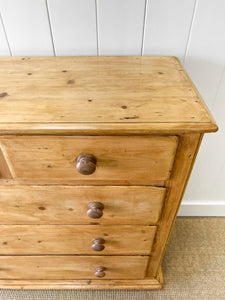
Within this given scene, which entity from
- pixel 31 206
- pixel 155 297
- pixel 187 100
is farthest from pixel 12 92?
pixel 155 297

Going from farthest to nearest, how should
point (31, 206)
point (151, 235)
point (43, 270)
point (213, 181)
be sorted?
point (213, 181), point (43, 270), point (151, 235), point (31, 206)

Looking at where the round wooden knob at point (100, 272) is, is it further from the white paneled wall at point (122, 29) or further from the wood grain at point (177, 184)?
the white paneled wall at point (122, 29)

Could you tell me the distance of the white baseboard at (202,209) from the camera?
4.54ft

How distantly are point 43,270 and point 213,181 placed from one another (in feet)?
3.18

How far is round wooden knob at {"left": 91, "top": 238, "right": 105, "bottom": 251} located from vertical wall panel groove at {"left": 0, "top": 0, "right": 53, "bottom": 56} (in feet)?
2.31

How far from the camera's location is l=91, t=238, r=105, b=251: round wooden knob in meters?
0.82

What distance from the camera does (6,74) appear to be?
71cm

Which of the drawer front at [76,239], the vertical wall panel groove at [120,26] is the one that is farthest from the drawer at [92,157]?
the vertical wall panel groove at [120,26]

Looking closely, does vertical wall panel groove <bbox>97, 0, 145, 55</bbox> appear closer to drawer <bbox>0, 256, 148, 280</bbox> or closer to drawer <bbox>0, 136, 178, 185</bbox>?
drawer <bbox>0, 136, 178, 185</bbox>

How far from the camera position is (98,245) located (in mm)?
830

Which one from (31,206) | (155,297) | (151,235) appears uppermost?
(31,206)

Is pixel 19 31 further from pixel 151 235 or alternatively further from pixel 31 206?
pixel 151 235

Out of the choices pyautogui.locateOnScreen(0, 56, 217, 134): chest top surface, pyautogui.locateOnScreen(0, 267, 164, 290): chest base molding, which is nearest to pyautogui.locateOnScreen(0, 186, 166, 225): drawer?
pyautogui.locateOnScreen(0, 56, 217, 134): chest top surface

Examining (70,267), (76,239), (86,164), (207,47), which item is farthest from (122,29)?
(70,267)
